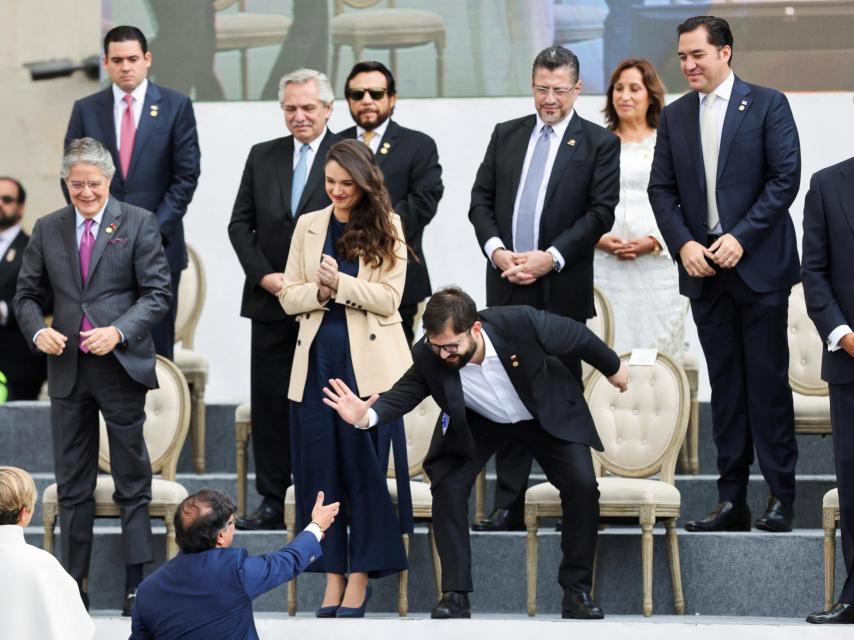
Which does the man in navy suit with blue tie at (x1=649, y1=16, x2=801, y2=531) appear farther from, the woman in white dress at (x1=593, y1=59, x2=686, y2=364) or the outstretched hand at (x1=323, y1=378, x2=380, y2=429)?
the outstretched hand at (x1=323, y1=378, x2=380, y2=429)


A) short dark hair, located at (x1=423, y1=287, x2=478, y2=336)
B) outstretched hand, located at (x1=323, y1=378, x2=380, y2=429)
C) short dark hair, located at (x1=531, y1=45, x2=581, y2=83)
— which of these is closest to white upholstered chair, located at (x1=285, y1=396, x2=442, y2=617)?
outstretched hand, located at (x1=323, y1=378, x2=380, y2=429)

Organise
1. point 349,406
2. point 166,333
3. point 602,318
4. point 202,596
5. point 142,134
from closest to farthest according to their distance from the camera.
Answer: point 202,596, point 349,406, point 142,134, point 166,333, point 602,318

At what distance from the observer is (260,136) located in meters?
8.48

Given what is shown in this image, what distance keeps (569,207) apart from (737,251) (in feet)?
2.17

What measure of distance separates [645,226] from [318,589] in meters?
2.03

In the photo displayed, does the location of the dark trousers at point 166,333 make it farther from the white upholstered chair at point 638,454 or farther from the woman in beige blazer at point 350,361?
the white upholstered chair at point 638,454

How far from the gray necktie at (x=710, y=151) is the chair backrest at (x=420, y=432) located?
1.21 m

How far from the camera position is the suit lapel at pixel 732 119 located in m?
6.04

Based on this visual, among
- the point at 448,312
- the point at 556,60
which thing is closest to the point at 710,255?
the point at 556,60

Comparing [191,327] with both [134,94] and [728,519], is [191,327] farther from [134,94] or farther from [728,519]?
[728,519]

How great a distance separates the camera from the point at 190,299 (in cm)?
785

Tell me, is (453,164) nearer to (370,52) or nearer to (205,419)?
(370,52)

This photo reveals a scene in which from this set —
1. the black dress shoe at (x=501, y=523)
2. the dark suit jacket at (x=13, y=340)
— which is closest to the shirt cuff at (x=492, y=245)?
the black dress shoe at (x=501, y=523)

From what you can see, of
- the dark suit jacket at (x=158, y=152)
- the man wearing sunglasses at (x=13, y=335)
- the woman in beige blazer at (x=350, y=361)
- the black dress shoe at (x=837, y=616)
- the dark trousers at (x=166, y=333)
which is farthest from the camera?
the man wearing sunglasses at (x=13, y=335)
